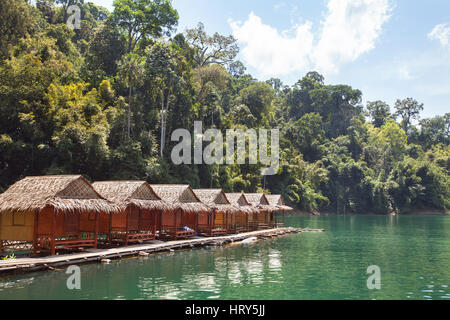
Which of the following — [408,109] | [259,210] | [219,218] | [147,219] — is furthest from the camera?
[408,109]

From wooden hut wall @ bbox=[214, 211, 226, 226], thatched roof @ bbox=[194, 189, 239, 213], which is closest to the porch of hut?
wooden hut wall @ bbox=[214, 211, 226, 226]

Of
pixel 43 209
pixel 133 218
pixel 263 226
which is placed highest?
pixel 43 209

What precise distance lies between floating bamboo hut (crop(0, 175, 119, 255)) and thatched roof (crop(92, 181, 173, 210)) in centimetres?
240

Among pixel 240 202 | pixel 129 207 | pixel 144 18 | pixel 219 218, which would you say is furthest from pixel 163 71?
pixel 129 207

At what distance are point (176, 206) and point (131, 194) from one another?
3.83m

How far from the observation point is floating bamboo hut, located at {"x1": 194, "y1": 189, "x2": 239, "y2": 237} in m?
30.4

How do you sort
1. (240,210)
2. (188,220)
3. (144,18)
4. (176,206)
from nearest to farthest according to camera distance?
(176,206), (188,220), (240,210), (144,18)

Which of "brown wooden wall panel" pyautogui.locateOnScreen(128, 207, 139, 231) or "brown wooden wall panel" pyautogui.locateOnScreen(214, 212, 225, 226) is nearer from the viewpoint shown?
"brown wooden wall panel" pyautogui.locateOnScreen(128, 207, 139, 231)

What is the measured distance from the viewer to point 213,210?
29984mm

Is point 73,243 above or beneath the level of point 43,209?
beneath

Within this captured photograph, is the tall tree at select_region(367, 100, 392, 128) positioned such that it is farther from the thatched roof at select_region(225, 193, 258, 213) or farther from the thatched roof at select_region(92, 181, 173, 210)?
the thatched roof at select_region(92, 181, 173, 210)

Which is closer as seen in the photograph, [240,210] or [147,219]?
[147,219]

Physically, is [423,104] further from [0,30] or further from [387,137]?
[0,30]

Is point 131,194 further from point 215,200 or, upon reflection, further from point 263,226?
point 263,226
